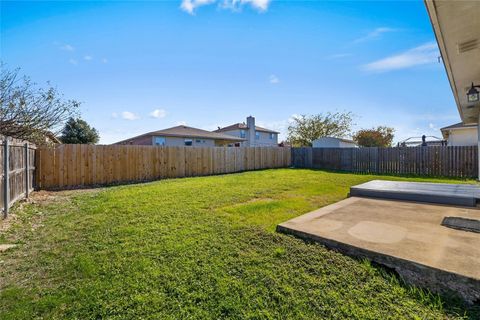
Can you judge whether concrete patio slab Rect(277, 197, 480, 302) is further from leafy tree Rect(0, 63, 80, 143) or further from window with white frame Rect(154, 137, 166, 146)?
window with white frame Rect(154, 137, 166, 146)

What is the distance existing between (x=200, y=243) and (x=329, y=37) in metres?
9.40

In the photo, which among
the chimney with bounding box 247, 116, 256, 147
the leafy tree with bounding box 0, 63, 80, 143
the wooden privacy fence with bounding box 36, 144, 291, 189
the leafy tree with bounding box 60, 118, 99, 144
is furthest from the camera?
the chimney with bounding box 247, 116, 256, 147

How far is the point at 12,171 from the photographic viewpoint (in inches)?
201

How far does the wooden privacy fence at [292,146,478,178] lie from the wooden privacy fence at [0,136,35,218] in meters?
14.6

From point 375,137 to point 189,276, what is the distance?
34.2 meters

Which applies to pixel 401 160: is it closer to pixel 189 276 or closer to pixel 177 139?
pixel 189 276

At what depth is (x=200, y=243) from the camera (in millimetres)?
3176

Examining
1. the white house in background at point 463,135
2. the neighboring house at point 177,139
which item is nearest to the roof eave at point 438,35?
the white house in background at point 463,135

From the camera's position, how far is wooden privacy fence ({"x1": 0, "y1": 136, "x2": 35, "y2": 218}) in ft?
14.7

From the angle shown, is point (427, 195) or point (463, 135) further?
point (463, 135)

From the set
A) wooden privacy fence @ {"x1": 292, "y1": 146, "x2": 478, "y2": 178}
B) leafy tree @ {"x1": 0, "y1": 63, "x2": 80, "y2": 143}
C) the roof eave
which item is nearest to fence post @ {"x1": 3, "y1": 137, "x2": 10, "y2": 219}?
leafy tree @ {"x1": 0, "y1": 63, "x2": 80, "y2": 143}

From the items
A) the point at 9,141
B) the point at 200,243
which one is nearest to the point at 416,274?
the point at 200,243

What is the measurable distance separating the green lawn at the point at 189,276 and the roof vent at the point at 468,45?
3.72 meters

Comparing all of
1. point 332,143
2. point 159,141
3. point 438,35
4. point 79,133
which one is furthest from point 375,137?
point 79,133
